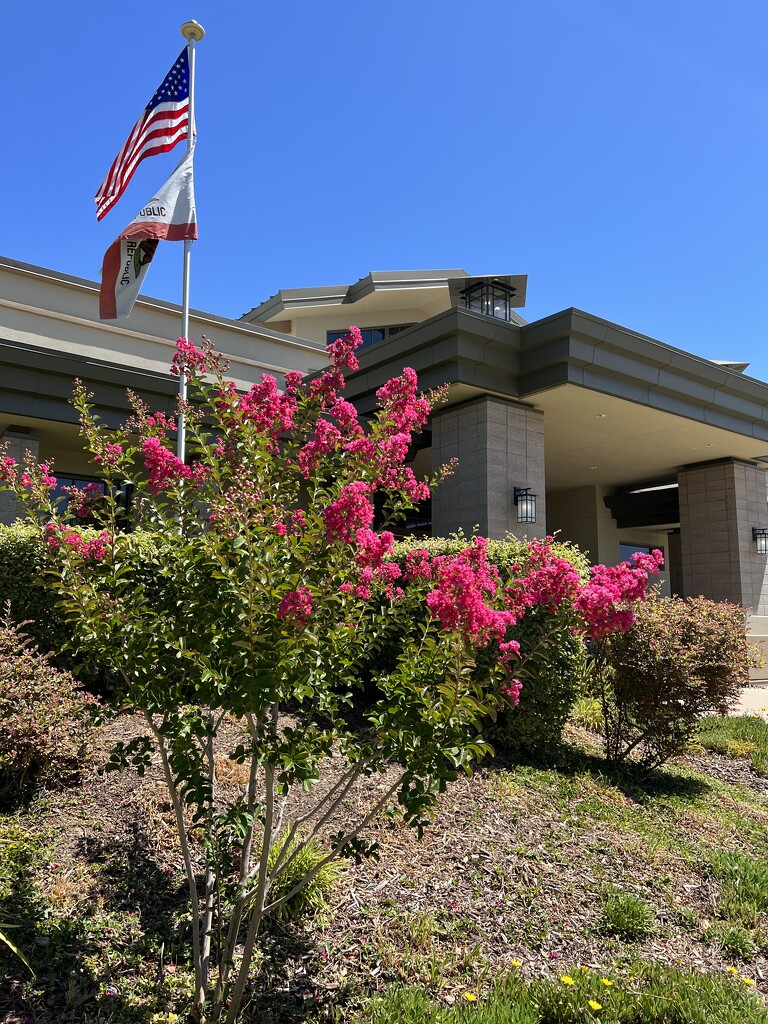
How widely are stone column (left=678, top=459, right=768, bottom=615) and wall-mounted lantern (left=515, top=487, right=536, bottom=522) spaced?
19.9 feet

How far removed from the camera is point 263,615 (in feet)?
8.79

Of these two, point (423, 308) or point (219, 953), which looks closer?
point (219, 953)

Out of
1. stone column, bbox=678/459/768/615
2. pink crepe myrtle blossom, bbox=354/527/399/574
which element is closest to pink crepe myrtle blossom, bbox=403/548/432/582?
pink crepe myrtle blossom, bbox=354/527/399/574

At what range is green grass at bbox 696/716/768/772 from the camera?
7324 mm

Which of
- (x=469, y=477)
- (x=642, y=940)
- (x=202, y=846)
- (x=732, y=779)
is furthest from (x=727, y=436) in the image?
(x=202, y=846)

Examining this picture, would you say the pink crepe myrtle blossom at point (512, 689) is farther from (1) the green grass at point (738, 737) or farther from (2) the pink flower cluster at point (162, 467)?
(1) the green grass at point (738, 737)

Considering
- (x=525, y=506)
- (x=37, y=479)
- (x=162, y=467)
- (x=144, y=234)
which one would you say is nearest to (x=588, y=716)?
(x=525, y=506)

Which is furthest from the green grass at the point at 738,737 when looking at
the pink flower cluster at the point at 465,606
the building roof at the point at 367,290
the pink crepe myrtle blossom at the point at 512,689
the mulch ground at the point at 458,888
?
the building roof at the point at 367,290

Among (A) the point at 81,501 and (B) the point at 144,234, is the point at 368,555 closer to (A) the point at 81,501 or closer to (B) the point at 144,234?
(A) the point at 81,501

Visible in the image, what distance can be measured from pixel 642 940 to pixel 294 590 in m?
2.74

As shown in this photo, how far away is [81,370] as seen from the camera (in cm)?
1218

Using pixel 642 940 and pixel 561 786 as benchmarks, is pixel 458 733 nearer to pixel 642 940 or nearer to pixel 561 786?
pixel 642 940

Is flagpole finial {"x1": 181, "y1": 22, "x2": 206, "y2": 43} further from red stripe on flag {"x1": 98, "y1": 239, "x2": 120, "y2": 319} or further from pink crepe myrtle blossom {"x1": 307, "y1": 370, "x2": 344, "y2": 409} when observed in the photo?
pink crepe myrtle blossom {"x1": 307, "y1": 370, "x2": 344, "y2": 409}

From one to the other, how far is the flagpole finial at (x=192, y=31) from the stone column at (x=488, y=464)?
667 centimetres
